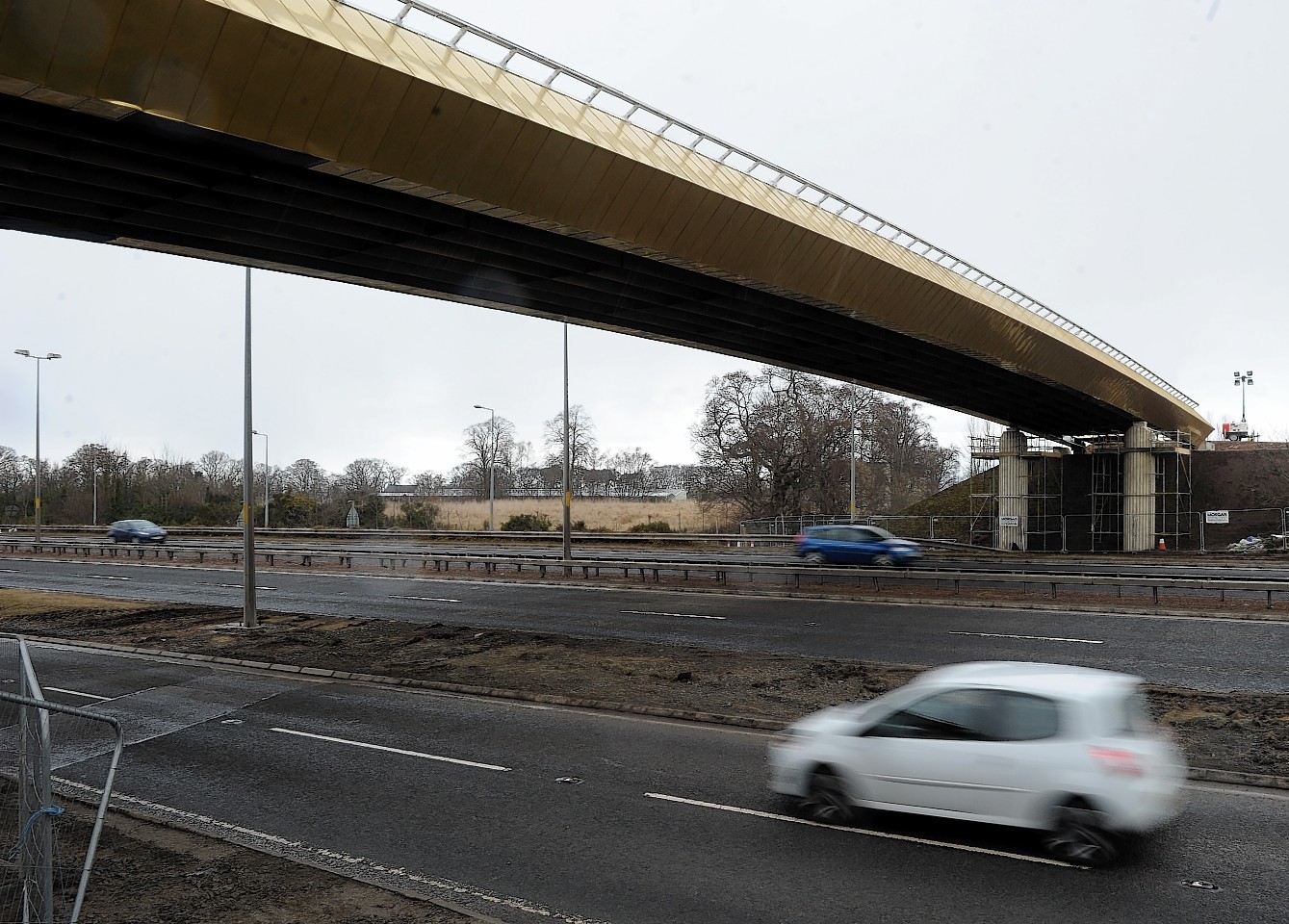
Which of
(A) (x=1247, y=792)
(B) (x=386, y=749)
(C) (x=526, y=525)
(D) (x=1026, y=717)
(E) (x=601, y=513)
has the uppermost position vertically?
(E) (x=601, y=513)

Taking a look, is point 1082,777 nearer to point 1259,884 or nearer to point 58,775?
point 1259,884

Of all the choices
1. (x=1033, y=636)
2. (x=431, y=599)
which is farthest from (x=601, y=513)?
(x=1033, y=636)

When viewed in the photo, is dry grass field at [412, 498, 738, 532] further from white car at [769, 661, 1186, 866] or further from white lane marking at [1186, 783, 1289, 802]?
white car at [769, 661, 1186, 866]

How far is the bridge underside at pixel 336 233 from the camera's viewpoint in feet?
45.6

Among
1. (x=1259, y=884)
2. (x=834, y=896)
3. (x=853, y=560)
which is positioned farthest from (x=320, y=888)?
(x=853, y=560)

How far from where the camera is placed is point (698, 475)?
65.1m

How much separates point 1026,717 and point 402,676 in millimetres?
11253

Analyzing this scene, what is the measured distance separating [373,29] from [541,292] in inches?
422

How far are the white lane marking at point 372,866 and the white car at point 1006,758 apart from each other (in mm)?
2934

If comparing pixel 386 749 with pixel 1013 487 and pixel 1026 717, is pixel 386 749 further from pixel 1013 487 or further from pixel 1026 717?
pixel 1013 487

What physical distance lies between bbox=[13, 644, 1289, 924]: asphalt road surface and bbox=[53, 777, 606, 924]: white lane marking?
0.08 ft

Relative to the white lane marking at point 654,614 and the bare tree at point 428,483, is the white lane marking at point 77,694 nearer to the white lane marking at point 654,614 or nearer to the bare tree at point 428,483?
the white lane marking at point 654,614

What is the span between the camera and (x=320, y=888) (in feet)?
24.1

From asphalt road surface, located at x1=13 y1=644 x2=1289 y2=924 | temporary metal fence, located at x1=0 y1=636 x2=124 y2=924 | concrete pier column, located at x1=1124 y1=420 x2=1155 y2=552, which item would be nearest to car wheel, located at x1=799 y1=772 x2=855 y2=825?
asphalt road surface, located at x1=13 y1=644 x2=1289 y2=924
